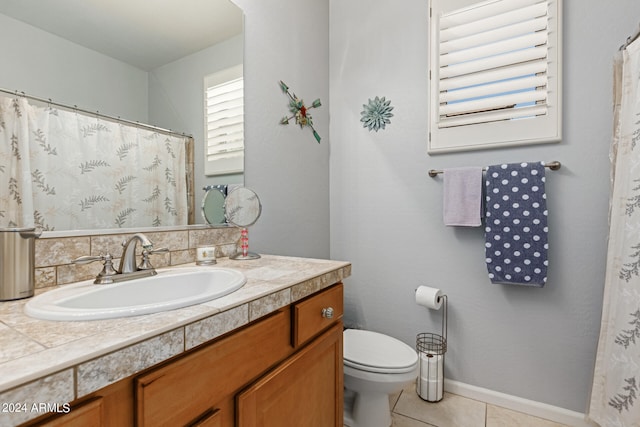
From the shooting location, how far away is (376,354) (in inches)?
57.5

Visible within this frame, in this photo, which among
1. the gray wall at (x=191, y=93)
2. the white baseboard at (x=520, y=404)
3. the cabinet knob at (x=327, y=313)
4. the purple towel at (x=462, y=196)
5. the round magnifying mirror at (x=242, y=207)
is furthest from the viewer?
the purple towel at (x=462, y=196)

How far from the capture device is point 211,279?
1.01 m

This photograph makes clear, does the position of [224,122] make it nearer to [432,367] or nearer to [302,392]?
[302,392]

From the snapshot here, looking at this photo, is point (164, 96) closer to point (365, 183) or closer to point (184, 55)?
point (184, 55)

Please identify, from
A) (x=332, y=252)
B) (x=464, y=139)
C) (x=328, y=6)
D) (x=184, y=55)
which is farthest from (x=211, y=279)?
(x=328, y=6)

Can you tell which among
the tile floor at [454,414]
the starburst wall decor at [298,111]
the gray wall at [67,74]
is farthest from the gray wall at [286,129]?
the tile floor at [454,414]

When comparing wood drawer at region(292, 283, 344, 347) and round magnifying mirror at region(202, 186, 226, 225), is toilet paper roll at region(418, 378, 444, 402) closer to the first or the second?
wood drawer at region(292, 283, 344, 347)

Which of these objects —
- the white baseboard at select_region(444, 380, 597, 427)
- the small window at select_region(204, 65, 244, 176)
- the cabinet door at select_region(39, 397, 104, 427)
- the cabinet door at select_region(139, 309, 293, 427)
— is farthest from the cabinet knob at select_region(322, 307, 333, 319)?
the white baseboard at select_region(444, 380, 597, 427)

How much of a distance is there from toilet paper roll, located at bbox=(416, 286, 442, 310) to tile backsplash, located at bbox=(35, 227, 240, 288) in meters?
1.19

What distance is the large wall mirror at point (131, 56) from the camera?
33.0 inches

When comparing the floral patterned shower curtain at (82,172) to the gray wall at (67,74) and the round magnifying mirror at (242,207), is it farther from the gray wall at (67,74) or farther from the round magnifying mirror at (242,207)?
the round magnifying mirror at (242,207)

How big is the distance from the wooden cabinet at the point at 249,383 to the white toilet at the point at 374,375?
0.23 meters

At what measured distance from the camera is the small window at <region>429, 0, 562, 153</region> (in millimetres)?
1521

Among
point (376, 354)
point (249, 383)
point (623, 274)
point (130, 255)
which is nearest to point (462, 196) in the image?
point (623, 274)
